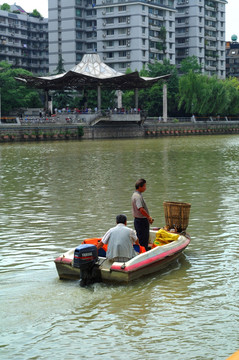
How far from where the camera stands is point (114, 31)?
11075cm

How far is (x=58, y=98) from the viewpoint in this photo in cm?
9569

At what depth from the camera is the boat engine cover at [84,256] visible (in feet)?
30.9

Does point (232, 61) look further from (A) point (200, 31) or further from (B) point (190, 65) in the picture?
(B) point (190, 65)

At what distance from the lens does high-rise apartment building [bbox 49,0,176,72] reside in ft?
358

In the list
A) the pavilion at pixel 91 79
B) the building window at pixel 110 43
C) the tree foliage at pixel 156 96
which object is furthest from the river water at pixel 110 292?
the building window at pixel 110 43

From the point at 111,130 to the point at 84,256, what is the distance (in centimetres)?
6281

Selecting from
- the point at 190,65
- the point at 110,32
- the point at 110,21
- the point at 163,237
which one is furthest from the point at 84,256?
the point at 110,21

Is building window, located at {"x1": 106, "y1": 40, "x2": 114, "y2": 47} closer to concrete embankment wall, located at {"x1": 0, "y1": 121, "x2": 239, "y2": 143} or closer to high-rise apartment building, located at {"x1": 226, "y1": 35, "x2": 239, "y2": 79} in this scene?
concrete embankment wall, located at {"x1": 0, "y1": 121, "x2": 239, "y2": 143}

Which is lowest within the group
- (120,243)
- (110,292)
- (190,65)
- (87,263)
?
(110,292)

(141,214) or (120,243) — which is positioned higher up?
(141,214)

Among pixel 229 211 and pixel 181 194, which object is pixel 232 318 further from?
pixel 181 194

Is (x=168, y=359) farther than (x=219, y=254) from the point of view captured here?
No

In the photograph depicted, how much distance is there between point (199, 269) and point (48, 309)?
10.9 ft

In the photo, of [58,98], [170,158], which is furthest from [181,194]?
[58,98]
